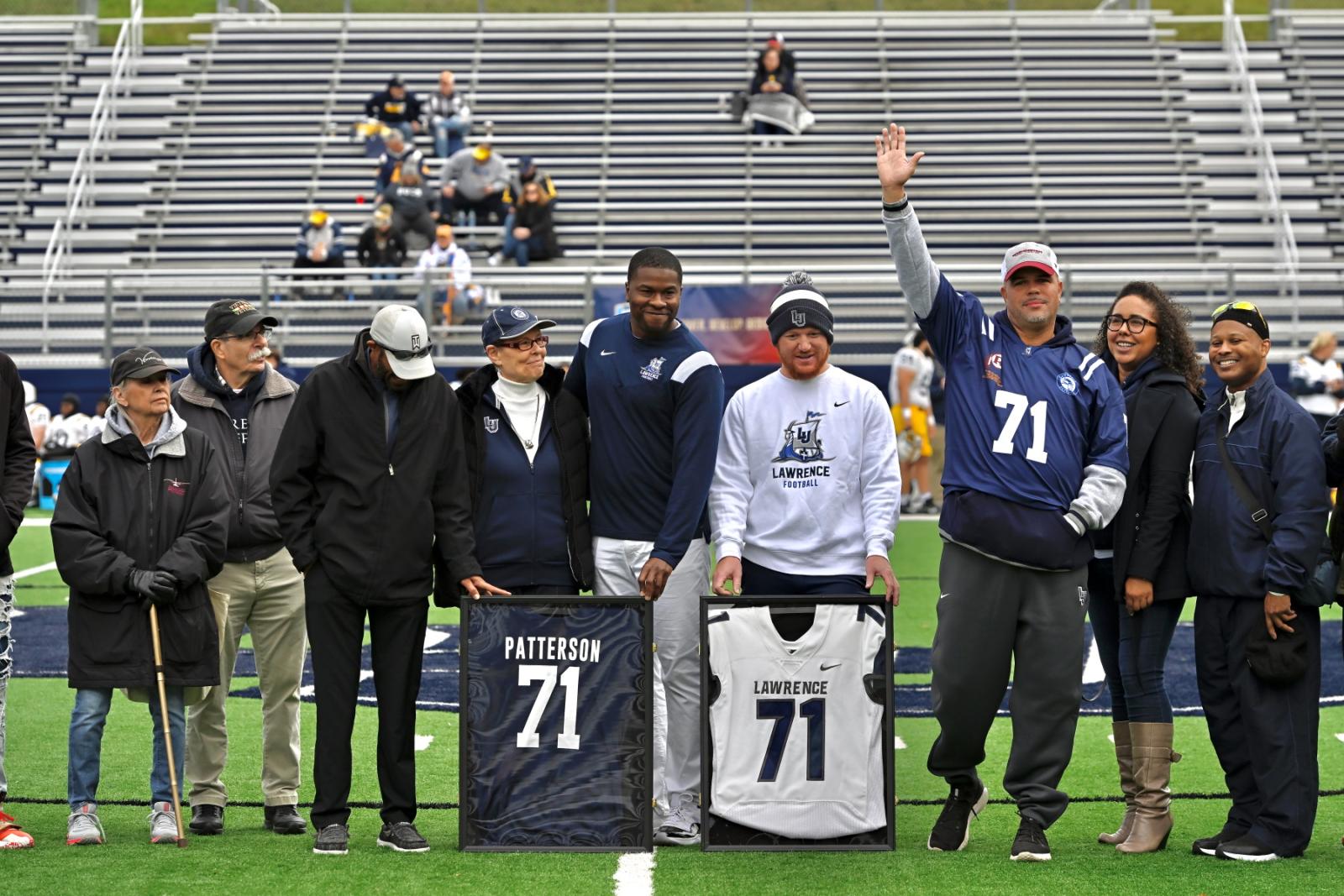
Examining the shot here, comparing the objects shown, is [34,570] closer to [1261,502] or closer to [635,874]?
[635,874]

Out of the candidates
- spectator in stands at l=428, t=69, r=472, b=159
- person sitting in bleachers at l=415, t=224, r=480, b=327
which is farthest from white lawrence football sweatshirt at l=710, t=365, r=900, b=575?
spectator in stands at l=428, t=69, r=472, b=159

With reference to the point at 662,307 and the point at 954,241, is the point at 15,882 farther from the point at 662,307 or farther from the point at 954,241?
the point at 954,241

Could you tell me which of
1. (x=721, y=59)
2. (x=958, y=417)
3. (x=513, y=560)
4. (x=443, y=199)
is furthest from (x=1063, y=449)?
(x=721, y=59)

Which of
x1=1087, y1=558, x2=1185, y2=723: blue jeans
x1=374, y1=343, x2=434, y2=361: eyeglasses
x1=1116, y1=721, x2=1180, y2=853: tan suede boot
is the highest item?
x1=374, y1=343, x2=434, y2=361: eyeglasses

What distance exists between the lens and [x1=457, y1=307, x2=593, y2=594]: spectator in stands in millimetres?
5730

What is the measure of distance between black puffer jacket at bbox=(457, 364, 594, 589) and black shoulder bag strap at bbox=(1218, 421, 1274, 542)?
7.10ft

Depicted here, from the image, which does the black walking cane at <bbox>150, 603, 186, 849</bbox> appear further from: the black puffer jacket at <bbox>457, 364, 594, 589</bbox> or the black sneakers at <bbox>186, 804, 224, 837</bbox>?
the black puffer jacket at <bbox>457, 364, 594, 589</bbox>

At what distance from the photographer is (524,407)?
19.1 feet

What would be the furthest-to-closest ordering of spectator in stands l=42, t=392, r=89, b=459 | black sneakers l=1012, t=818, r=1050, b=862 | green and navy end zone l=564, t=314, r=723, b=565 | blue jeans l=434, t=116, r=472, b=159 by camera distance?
1. blue jeans l=434, t=116, r=472, b=159
2. spectator in stands l=42, t=392, r=89, b=459
3. green and navy end zone l=564, t=314, r=723, b=565
4. black sneakers l=1012, t=818, r=1050, b=862

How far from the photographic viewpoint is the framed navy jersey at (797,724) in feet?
18.4

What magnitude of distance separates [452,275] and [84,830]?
49.9 feet

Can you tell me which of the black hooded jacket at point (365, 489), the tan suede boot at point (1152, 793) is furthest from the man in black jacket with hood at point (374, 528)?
the tan suede boot at point (1152, 793)

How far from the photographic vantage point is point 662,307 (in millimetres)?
5691

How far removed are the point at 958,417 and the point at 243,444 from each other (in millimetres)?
2603
